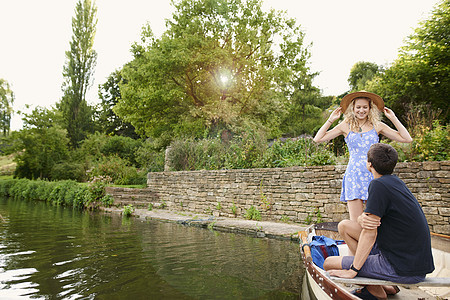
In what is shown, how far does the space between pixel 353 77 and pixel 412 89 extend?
2290cm

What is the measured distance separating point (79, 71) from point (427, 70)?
1166 inches

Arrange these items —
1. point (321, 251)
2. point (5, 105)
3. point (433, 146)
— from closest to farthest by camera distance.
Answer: point (321, 251)
point (433, 146)
point (5, 105)

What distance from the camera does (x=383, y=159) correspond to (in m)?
2.16

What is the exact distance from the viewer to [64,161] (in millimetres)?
21828

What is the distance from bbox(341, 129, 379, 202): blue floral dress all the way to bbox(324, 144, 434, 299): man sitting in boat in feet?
3.14

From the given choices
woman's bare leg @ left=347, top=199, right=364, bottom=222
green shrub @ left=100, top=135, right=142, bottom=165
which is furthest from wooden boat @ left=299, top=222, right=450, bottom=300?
green shrub @ left=100, top=135, right=142, bottom=165

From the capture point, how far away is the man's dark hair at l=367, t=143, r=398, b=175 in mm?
2135

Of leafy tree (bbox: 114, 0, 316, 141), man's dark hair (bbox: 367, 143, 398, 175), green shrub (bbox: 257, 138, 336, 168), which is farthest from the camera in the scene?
leafy tree (bbox: 114, 0, 316, 141)

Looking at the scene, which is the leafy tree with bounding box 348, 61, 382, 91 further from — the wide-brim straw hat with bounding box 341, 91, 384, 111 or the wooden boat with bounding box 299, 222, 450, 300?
the wooden boat with bounding box 299, 222, 450, 300

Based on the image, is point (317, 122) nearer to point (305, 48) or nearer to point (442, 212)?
point (305, 48)

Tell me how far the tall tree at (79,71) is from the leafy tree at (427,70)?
88.5ft

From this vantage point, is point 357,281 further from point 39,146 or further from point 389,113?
point 39,146

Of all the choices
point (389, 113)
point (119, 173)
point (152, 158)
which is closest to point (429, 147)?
point (389, 113)

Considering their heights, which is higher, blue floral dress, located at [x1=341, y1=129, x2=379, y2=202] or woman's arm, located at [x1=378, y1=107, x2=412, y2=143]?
woman's arm, located at [x1=378, y1=107, x2=412, y2=143]
